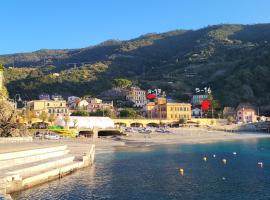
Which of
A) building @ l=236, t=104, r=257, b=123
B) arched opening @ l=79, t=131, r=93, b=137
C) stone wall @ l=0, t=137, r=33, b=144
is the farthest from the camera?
building @ l=236, t=104, r=257, b=123

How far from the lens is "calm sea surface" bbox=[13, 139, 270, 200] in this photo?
95.9ft

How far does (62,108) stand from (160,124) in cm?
2812

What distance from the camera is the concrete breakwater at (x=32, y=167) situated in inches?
1098

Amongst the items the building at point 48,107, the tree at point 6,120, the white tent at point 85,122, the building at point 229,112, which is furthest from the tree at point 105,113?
the tree at point 6,120

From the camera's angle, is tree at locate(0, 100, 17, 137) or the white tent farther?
the white tent

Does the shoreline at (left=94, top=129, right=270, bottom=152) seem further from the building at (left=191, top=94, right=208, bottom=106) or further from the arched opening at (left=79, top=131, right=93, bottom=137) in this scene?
the building at (left=191, top=94, right=208, bottom=106)

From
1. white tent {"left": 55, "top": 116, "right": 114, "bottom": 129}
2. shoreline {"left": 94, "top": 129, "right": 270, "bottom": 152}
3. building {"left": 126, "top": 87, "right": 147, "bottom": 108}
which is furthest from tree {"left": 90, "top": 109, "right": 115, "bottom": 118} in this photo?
building {"left": 126, "top": 87, "right": 147, "bottom": 108}

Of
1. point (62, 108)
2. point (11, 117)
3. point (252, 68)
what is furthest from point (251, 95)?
point (11, 117)

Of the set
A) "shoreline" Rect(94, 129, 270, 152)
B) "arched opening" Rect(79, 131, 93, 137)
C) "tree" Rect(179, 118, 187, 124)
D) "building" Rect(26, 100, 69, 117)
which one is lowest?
"shoreline" Rect(94, 129, 270, 152)

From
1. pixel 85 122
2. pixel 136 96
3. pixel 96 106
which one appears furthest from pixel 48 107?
pixel 136 96

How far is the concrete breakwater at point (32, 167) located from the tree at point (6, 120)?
1394 cm

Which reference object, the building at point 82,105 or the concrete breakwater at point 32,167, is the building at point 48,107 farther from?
the concrete breakwater at point 32,167

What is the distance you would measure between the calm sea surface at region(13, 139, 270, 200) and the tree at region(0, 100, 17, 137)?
1392cm

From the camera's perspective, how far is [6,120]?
2144 inches
